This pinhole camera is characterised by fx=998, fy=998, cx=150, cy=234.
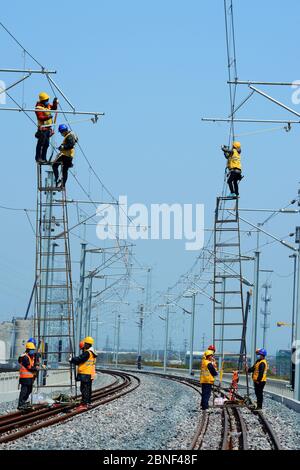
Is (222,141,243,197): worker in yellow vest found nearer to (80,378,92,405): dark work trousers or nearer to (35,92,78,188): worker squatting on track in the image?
(35,92,78,188): worker squatting on track

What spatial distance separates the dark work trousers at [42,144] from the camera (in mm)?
22844

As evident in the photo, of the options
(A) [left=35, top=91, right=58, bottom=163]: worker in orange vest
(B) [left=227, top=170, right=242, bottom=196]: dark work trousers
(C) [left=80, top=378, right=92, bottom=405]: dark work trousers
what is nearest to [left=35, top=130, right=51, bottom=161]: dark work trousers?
(A) [left=35, top=91, right=58, bottom=163]: worker in orange vest

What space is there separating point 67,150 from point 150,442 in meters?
8.30

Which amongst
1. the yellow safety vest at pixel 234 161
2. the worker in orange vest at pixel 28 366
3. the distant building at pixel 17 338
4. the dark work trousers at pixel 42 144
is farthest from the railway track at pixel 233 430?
the distant building at pixel 17 338

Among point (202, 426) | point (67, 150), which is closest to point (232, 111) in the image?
point (67, 150)

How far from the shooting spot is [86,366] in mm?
23797

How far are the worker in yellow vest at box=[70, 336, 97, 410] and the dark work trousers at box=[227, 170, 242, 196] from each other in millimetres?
5598

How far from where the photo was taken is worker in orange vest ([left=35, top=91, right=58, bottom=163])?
2275 centimetres

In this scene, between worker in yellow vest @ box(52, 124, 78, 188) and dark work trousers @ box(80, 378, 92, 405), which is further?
dark work trousers @ box(80, 378, 92, 405)

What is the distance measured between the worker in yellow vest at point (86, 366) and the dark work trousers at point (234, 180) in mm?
5598

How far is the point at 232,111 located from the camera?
24281 mm

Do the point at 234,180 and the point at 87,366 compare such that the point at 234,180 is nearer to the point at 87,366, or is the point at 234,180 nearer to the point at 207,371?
the point at 207,371
